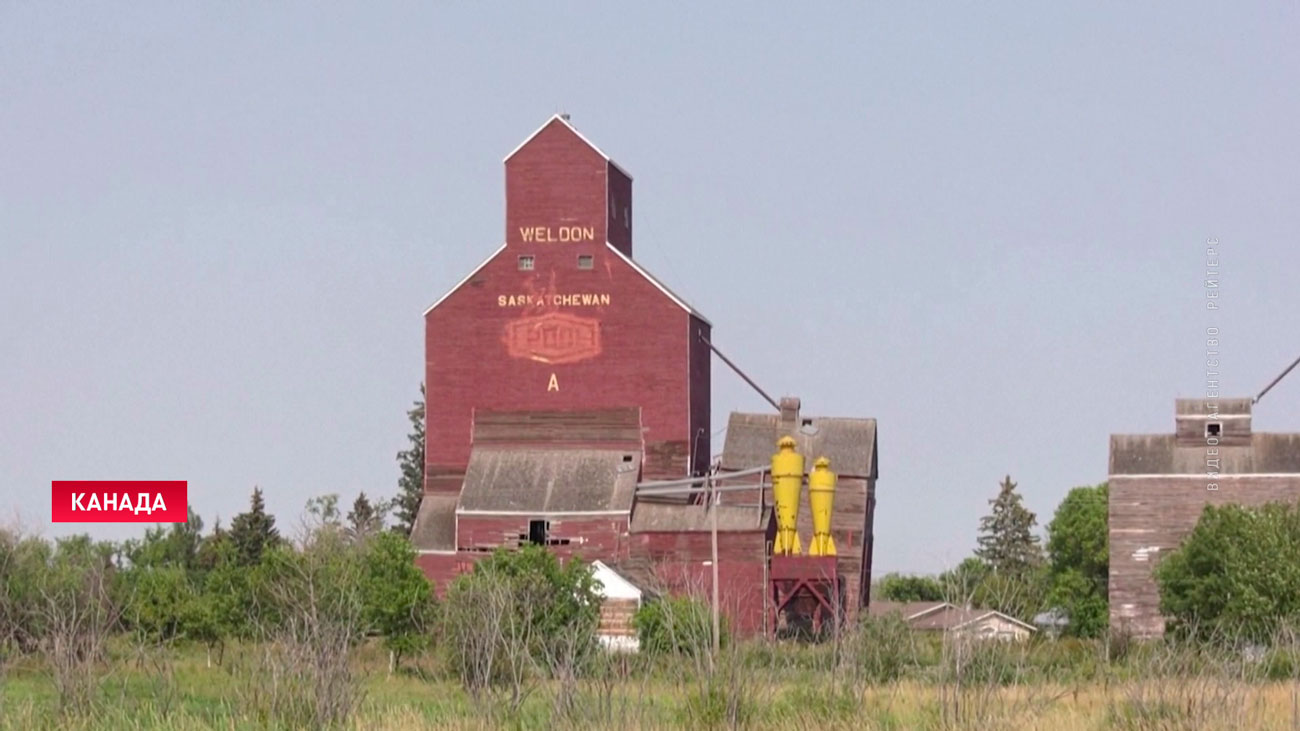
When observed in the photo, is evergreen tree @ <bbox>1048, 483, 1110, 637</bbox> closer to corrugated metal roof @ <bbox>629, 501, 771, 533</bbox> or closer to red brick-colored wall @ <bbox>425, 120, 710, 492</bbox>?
corrugated metal roof @ <bbox>629, 501, 771, 533</bbox>

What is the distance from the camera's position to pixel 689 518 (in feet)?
182

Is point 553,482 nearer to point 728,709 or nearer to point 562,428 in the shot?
point 562,428

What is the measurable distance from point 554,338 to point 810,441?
8.12 meters

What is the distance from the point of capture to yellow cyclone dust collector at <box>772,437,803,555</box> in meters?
55.9

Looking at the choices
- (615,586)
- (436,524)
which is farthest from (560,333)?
(615,586)

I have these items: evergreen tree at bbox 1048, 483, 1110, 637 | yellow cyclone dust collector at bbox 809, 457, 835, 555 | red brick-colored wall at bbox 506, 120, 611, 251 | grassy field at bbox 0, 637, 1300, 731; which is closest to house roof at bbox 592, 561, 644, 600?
Result: yellow cyclone dust collector at bbox 809, 457, 835, 555

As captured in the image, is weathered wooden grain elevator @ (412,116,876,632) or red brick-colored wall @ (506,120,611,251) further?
red brick-colored wall @ (506,120,611,251)

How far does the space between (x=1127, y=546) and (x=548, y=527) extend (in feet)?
51.6

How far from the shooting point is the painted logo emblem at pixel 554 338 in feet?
187

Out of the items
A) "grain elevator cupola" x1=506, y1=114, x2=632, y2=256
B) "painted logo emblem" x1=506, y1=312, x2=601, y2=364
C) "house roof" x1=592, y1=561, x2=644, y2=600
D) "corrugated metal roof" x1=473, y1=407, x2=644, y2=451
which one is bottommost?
"house roof" x1=592, y1=561, x2=644, y2=600

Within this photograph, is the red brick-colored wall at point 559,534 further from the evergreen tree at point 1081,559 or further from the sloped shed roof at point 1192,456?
the evergreen tree at point 1081,559

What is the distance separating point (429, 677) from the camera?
4706 cm

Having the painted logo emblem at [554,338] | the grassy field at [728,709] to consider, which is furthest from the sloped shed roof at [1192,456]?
the grassy field at [728,709]

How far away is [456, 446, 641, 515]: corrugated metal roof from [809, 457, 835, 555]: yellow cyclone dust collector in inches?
193
